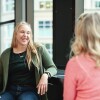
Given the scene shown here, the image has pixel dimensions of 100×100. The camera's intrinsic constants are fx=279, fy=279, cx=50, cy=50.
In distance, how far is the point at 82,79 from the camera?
1.68 m

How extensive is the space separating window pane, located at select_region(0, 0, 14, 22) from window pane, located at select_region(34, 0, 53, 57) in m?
0.30

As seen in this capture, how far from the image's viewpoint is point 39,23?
310 cm

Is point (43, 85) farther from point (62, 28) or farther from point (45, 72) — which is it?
point (62, 28)

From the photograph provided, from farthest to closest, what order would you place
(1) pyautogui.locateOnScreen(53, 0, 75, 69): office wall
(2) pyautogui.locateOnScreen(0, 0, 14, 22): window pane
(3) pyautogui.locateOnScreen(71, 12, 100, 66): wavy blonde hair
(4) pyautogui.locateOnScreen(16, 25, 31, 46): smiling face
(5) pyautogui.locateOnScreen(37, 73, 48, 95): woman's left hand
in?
(2) pyautogui.locateOnScreen(0, 0, 14, 22): window pane
(1) pyautogui.locateOnScreen(53, 0, 75, 69): office wall
(4) pyautogui.locateOnScreen(16, 25, 31, 46): smiling face
(5) pyautogui.locateOnScreen(37, 73, 48, 95): woman's left hand
(3) pyautogui.locateOnScreen(71, 12, 100, 66): wavy blonde hair

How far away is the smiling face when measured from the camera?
8.25 feet

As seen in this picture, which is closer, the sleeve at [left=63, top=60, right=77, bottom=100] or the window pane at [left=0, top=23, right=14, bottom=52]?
the sleeve at [left=63, top=60, right=77, bottom=100]

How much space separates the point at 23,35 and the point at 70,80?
3.05ft

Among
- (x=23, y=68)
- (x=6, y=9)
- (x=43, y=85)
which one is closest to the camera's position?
(x=43, y=85)

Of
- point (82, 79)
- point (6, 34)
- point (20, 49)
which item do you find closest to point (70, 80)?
point (82, 79)

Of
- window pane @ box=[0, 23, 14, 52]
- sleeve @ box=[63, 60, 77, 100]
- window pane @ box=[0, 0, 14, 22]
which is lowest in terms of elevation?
sleeve @ box=[63, 60, 77, 100]

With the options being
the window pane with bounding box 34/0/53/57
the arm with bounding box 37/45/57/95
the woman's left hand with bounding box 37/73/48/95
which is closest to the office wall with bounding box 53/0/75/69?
the window pane with bounding box 34/0/53/57

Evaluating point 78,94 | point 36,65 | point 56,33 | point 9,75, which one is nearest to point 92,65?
point 78,94

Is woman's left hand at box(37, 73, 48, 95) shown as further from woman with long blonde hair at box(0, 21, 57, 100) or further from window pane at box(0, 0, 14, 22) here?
window pane at box(0, 0, 14, 22)

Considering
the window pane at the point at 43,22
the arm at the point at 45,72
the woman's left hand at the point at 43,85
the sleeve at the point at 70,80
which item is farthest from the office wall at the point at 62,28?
the sleeve at the point at 70,80
